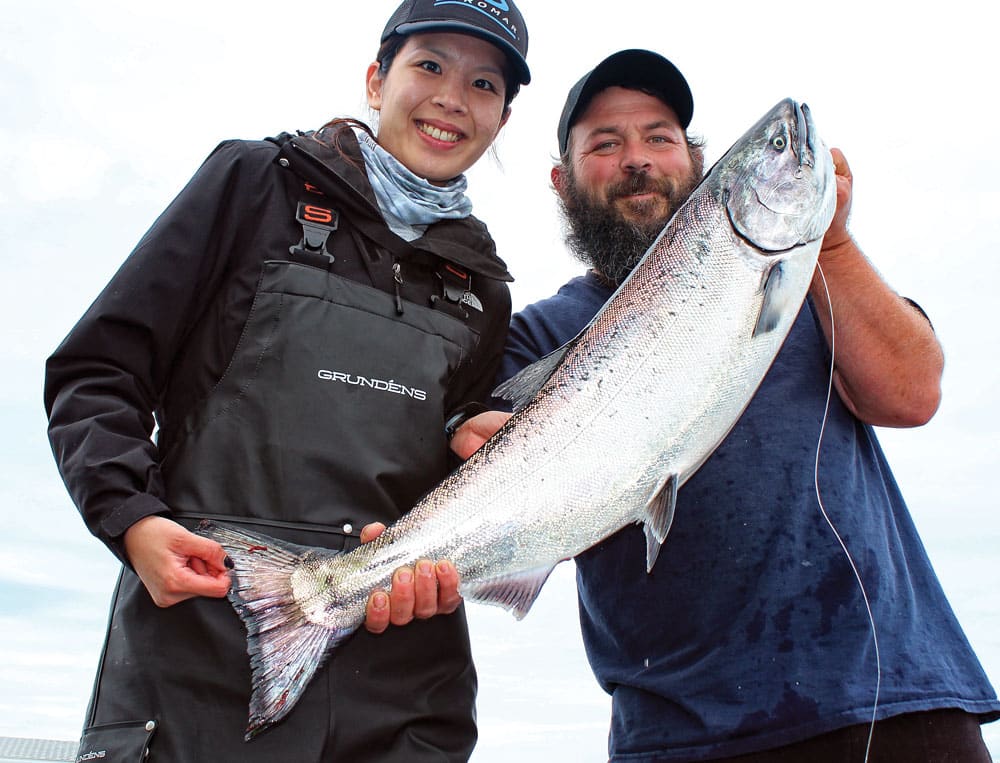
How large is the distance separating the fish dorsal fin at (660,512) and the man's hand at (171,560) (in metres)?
1.43

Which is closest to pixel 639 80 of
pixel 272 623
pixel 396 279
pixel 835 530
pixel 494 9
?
pixel 494 9

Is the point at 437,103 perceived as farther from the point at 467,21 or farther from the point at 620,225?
the point at 620,225

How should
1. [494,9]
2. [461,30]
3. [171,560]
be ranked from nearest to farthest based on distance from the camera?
[171,560]
[461,30]
[494,9]

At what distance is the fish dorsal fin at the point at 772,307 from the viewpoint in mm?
3012

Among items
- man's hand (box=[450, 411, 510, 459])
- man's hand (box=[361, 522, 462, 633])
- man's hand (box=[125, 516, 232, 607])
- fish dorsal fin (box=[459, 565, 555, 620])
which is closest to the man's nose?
man's hand (box=[450, 411, 510, 459])

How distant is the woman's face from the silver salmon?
114 centimetres

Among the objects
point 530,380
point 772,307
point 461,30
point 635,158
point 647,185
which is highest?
point 461,30

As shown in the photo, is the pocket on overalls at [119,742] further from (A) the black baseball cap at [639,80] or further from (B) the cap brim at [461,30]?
(A) the black baseball cap at [639,80]

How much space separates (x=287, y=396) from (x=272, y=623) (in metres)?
0.78

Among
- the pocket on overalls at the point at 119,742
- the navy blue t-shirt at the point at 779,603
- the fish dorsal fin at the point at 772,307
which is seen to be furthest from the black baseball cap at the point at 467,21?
the pocket on overalls at the point at 119,742

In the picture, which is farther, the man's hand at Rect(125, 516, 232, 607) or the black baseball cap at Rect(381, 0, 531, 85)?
the black baseball cap at Rect(381, 0, 531, 85)

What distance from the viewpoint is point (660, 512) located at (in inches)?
118

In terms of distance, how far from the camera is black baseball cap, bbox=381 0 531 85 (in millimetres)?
3645

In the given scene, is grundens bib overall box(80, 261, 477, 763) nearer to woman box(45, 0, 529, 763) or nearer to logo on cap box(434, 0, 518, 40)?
woman box(45, 0, 529, 763)
